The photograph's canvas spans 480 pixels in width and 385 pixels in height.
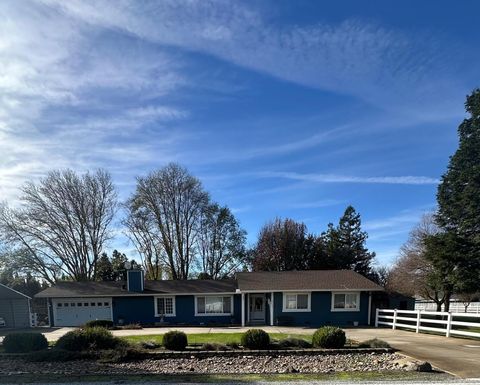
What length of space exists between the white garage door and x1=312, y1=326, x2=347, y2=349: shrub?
760 inches

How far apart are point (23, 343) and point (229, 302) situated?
16.4 metres

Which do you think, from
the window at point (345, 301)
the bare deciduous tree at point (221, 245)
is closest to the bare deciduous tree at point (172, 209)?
the bare deciduous tree at point (221, 245)

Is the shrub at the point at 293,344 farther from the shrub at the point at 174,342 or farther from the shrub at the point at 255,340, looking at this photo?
the shrub at the point at 174,342

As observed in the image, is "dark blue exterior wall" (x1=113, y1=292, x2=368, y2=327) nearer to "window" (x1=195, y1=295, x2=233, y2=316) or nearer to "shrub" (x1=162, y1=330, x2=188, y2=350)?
"window" (x1=195, y1=295, x2=233, y2=316)

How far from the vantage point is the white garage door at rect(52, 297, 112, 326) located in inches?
1137

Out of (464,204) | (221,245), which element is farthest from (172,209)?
(464,204)

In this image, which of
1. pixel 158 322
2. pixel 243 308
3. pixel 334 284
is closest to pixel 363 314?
pixel 334 284

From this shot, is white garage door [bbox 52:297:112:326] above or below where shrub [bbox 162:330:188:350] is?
below

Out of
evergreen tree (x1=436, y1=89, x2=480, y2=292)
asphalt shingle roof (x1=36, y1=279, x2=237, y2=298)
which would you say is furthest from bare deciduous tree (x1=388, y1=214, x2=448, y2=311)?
asphalt shingle roof (x1=36, y1=279, x2=237, y2=298)

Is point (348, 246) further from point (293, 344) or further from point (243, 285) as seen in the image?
point (293, 344)

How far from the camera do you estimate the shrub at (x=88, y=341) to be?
13.5 meters

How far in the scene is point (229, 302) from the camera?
2872cm

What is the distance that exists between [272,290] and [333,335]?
1308cm

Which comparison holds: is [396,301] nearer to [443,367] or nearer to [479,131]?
[479,131]
